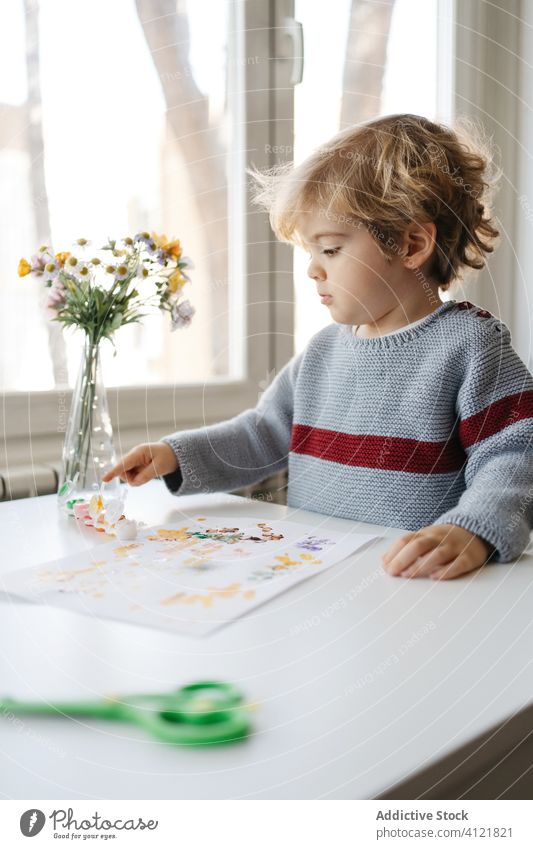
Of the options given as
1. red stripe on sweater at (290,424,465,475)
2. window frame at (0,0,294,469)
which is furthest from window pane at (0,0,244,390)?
red stripe on sweater at (290,424,465,475)

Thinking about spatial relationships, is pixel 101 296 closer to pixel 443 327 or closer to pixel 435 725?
pixel 443 327

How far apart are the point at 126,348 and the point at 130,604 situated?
83 cm

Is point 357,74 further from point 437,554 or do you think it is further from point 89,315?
point 437,554

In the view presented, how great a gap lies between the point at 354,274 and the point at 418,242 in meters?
0.10

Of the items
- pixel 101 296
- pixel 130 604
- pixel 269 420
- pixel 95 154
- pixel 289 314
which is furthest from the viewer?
pixel 289 314

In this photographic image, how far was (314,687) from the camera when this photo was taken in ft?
1.46

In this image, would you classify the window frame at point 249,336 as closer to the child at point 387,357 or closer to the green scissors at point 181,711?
the child at point 387,357

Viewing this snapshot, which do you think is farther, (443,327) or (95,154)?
(95,154)

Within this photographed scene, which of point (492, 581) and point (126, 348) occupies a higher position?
point (126, 348)

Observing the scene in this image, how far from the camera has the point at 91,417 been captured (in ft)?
3.04

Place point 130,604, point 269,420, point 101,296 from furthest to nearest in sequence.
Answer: point 269,420, point 101,296, point 130,604

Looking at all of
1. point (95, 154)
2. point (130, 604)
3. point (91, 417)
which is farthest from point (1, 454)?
point (130, 604)

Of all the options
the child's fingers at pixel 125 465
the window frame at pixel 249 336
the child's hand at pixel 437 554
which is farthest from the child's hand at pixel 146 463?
the child's hand at pixel 437 554
